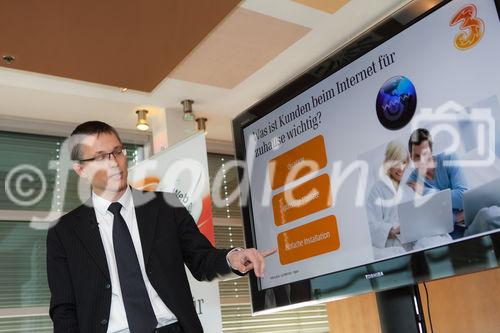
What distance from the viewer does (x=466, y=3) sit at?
5.32 ft

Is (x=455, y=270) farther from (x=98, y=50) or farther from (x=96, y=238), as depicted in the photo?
(x=98, y=50)

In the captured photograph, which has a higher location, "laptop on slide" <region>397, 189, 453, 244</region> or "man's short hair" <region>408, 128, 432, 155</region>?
"man's short hair" <region>408, 128, 432, 155</region>

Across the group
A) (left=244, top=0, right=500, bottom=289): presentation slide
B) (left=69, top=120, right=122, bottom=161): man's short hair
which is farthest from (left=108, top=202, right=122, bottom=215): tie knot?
(left=244, top=0, right=500, bottom=289): presentation slide

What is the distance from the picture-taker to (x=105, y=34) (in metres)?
3.09

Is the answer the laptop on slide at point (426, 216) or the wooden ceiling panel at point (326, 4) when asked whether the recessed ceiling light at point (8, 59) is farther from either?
the laptop on slide at point (426, 216)

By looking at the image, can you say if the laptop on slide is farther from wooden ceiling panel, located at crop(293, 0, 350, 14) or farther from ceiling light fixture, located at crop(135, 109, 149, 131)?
ceiling light fixture, located at crop(135, 109, 149, 131)

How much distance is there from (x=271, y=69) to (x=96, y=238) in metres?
2.39

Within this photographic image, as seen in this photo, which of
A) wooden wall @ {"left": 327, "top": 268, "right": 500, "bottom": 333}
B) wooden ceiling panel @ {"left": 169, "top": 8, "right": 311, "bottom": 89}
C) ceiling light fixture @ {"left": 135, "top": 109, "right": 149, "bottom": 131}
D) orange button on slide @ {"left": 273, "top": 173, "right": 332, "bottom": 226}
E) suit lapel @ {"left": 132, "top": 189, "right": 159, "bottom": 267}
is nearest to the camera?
suit lapel @ {"left": 132, "top": 189, "right": 159, "bottom": 267}

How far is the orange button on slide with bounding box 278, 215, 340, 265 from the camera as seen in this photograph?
201 centimetres

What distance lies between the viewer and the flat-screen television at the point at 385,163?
155 cm

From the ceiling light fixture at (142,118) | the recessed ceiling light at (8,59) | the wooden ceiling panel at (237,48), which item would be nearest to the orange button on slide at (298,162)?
the wooden ceiling panel at (237,48)

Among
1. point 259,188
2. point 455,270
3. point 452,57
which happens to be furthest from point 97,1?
point 455,270
